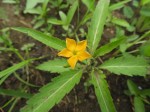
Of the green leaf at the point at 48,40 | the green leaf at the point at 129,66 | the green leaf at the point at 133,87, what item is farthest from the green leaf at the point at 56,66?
the green leaf at the point at 133,87

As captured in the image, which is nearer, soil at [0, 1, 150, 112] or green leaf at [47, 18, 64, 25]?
soil at [0, 1, 150, 112]

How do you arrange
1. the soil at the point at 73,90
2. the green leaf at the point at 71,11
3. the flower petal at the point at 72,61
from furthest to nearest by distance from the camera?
the green leaf at the point at 71,11
the soil at the point at 73,90
the flower petal at the point at 72,61

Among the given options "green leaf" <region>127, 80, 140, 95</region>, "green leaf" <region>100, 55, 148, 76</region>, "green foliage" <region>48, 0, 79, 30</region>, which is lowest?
"green leaf" <region>127, 80, 140, 95</region>

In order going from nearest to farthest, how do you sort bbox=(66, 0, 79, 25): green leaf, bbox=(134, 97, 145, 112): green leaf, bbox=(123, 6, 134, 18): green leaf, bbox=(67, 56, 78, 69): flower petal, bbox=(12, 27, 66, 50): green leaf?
bbox=(67, 56, 78, 69): flower petal → bbox=(12, 27, 66, 50): green leaf → bbox=(134, 97, 145, 112): green leaf → bbox=(66, 0, 79, 25): green leaf → bbox=(123, 6, 134, 18): green leaf

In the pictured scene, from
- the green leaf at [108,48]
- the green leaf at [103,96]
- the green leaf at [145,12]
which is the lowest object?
the green leaf at [103,96]

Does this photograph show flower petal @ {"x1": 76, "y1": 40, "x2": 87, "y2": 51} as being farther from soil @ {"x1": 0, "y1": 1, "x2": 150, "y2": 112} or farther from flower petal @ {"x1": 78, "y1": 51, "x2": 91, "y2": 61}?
soil @ {"x1": 0, "y1": 1, "x2": 150, "y2": 112}

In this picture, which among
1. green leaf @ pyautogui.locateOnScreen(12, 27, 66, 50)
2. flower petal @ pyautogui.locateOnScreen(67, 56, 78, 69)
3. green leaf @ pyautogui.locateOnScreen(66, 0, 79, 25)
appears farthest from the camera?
green leaf @ pyautogui.locateOnScreen(66, 0, 79, 25)

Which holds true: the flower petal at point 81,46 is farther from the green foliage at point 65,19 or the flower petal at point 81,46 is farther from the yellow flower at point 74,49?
the green foliage at point 65,19

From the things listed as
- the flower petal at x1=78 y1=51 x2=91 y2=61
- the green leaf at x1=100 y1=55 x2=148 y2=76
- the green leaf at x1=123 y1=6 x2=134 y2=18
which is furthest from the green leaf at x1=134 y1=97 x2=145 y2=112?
the green leaf at x1=123 y1=6 x2=134 y2=18
